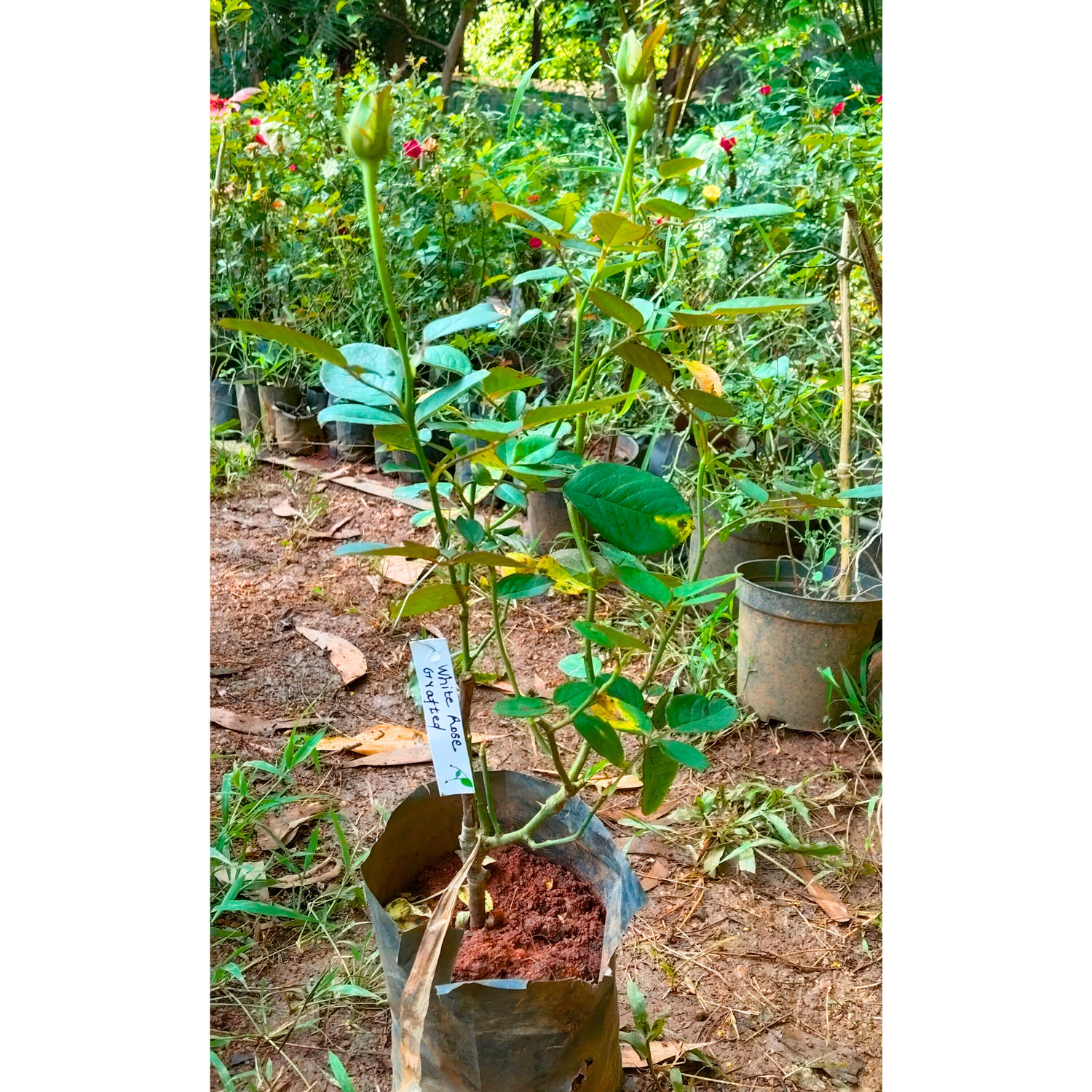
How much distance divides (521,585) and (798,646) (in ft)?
3.39

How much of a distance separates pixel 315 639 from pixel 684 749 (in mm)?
1321

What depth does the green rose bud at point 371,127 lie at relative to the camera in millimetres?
452

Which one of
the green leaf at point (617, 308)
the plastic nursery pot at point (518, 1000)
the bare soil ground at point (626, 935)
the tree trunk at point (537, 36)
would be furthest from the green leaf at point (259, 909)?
the tree trunk at point (537, 36)

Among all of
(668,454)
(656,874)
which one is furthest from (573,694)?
(668,454)

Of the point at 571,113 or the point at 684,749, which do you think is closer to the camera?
the point at 684,749

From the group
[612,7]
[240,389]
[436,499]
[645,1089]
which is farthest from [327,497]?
[612,7]

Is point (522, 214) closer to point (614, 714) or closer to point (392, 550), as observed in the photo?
point (392, 550)

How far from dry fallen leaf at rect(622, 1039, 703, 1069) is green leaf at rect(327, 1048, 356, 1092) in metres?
0.28

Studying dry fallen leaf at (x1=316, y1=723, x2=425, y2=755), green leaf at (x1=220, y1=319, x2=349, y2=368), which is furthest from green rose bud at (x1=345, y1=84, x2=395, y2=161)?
dry fallen leaf at (x1=316, y1=723, x2=425, y2=755)

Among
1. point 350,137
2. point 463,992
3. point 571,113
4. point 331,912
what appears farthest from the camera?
point 571,113

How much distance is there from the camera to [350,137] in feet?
1.51

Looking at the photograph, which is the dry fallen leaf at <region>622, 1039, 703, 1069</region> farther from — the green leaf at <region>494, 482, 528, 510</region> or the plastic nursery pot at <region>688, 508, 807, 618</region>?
the plastic nursery pot at <region>688, 508, 807, 618</region>

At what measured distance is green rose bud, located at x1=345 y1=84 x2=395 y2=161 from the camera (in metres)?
0.45

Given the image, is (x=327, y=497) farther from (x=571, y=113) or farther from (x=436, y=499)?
(x=571, y=113)
